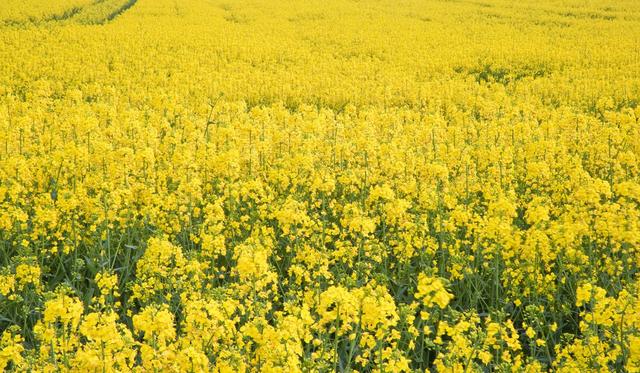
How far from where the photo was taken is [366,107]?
519 inches

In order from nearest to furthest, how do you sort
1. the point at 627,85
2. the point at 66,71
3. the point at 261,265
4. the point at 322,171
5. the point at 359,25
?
the point at 261,265 < the point at 322,171 < the point at 627,85 < the point at 66,71 < the point at 359,25

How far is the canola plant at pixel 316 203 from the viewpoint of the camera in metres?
3.34

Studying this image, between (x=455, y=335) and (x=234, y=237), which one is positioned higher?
(x=455, y=335)

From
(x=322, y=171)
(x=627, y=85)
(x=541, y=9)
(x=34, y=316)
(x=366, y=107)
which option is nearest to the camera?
(x=34, y=316)

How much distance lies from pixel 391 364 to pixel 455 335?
636 millimetres

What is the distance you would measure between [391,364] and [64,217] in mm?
3685

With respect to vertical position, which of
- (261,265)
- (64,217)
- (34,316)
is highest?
(261,265)

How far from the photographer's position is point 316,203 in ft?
19.8

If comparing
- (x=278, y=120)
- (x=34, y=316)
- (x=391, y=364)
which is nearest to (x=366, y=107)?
(x=278, y=120)

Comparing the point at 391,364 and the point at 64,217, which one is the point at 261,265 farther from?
the point at 64,217

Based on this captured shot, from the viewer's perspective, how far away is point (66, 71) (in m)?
16.5

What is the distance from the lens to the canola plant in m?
3.34

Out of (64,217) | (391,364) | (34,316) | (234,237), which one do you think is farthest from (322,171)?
(391,364)

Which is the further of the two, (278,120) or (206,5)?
(206,5)
